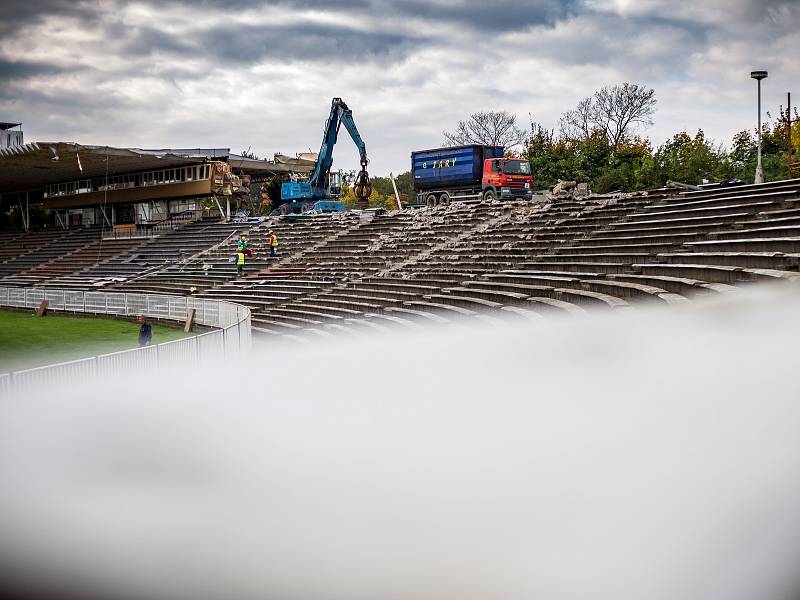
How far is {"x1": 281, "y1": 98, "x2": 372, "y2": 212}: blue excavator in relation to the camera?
47922 millimetres

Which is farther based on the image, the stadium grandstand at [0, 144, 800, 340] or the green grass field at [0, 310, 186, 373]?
the green grass field at [0, 310, 186, 373]

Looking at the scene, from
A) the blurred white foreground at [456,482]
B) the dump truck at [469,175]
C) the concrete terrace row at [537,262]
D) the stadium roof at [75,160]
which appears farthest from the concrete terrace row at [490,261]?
the stadium roof at [75,160]

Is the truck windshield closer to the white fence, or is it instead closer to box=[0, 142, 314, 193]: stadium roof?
the white fence

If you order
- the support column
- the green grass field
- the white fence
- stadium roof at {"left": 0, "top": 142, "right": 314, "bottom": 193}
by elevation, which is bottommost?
the green grass field

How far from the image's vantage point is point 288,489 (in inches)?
274

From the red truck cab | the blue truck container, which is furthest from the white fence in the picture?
the blue truck container

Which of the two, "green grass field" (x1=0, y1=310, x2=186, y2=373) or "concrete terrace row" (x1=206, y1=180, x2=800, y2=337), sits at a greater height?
"concrete terrace row" (x1=206, y1=180, x2=800, y2=337)

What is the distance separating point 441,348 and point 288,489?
7006 mm

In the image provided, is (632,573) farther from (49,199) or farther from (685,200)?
(49,199)

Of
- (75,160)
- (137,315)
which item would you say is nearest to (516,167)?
(137,315)

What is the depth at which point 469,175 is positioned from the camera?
4047cm

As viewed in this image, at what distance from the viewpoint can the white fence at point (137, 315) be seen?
10.4 metres

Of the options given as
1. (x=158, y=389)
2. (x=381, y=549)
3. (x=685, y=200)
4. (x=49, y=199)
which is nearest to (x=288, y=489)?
(x=381, y=549)

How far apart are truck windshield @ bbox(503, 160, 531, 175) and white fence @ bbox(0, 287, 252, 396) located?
673 inches
